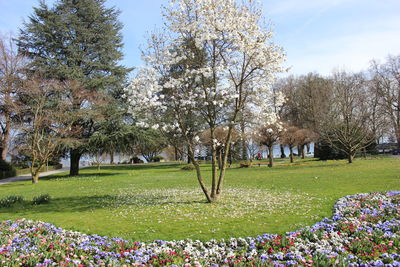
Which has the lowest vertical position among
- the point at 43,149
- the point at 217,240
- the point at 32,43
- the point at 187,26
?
the point at 217,240

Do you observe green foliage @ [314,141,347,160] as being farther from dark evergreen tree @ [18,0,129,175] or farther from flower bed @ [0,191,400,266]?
flower bed @ [0,191,400,266]

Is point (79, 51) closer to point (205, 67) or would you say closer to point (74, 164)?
point (74, 164)

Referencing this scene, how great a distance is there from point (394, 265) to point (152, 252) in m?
3.70

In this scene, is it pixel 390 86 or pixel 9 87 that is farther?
pixel 390 86

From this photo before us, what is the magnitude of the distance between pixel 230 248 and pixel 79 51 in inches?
994

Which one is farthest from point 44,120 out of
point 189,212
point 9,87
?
point 189,212

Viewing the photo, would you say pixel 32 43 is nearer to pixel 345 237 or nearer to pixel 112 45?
pixel 112 45

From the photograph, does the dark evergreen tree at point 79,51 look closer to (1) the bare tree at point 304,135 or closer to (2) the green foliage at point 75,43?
(2) the green foliage at point 75,43

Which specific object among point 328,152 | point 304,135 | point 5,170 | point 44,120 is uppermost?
point 44,120

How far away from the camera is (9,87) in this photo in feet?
78.8

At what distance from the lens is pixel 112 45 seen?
Answer: 27266 mm

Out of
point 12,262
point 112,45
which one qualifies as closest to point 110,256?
point 12,262

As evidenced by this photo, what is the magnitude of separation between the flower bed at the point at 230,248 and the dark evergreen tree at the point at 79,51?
63.4 ft

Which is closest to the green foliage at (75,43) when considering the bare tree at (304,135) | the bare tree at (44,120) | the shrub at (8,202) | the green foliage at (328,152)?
the bare tree at (44,120)
